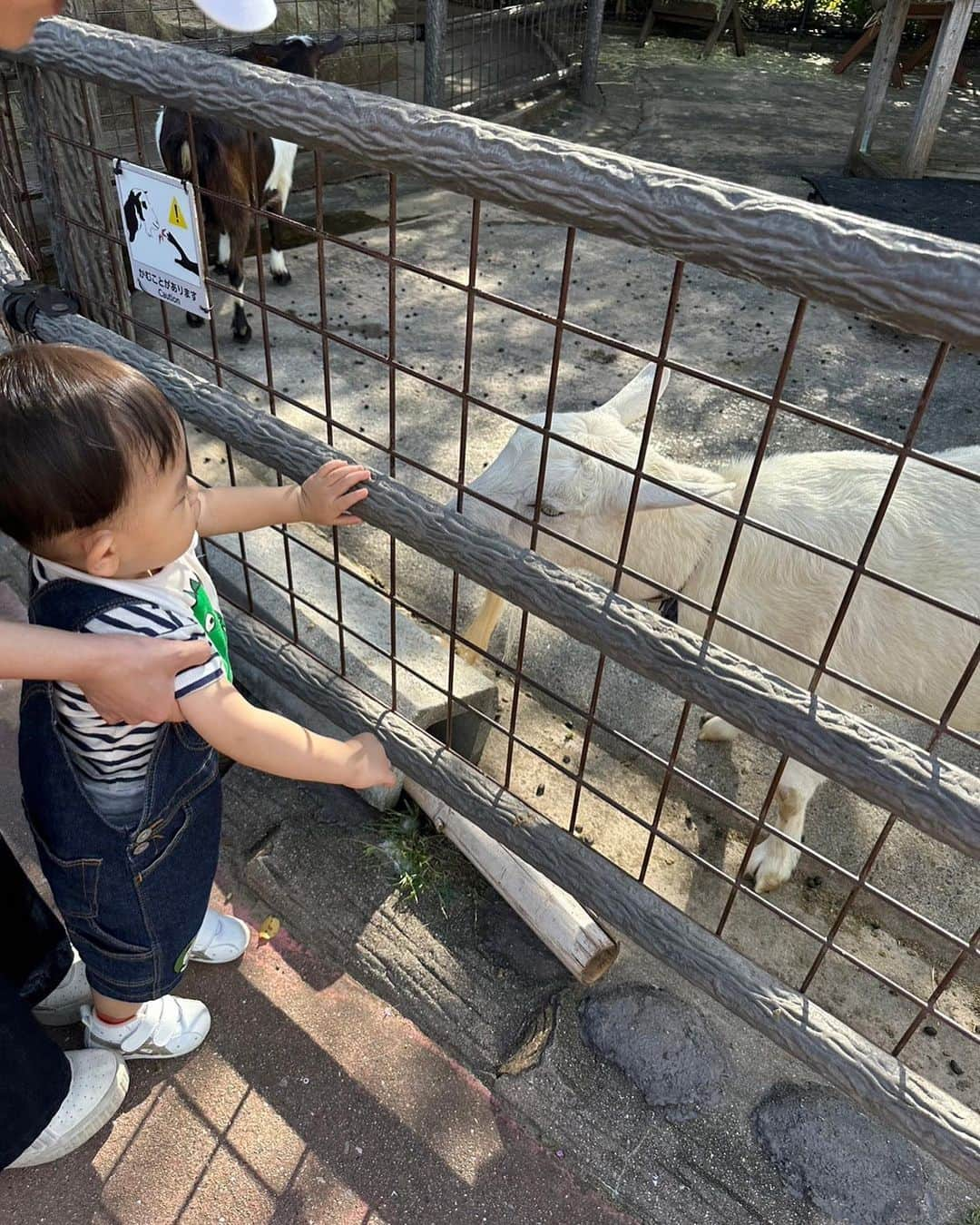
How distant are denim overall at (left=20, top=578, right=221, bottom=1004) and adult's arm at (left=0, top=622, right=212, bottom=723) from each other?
6.3 inches

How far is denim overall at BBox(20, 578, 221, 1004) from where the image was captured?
1.55m

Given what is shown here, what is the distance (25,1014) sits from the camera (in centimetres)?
164

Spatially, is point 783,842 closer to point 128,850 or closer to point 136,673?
point 128,850

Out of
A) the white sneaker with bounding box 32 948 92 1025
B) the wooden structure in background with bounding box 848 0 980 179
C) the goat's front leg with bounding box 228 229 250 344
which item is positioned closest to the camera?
the white sneaker with bounding box 32 948 92 1025

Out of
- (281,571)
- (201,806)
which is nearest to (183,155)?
(281,571)

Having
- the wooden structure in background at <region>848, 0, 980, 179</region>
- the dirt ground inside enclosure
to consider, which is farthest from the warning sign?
the wooden structure in background at <region>848, 0, 980, 179</region>

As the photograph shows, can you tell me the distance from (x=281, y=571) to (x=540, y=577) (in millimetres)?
1474

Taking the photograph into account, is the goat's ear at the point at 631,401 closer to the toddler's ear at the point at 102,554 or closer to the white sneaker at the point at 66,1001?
the toddler's ear at the point at 102,554

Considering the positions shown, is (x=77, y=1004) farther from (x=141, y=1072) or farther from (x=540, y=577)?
(x=540, y=577)

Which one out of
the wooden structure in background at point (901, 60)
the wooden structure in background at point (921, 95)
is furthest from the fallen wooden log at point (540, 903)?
the wooden structure in background at point (901, 60)

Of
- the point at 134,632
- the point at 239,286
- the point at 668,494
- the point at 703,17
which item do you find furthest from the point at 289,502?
the point at 703,17

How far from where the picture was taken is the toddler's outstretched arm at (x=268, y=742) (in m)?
1.38

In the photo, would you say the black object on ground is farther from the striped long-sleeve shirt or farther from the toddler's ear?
the toddler's ear

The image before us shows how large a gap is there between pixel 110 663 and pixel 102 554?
15cm
